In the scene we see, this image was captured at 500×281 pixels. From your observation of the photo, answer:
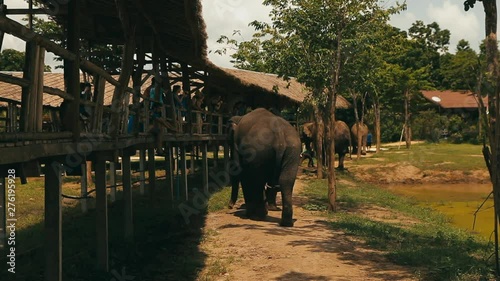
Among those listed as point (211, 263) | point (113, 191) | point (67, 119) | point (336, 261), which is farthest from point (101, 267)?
point (113, 191)

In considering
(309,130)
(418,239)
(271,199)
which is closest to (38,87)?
(418,239)

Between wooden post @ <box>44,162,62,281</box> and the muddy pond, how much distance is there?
1082 cm

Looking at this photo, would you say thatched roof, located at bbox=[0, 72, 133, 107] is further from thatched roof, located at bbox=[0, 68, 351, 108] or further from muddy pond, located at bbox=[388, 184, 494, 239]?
muddy pond, located at bbox=[388, 184, 494, 239]

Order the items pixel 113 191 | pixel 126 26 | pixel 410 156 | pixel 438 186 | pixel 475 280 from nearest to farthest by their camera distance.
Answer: pixel 475 280, pixel 126 26, pixel 113 191, pixel 438 186, pixel 410 156

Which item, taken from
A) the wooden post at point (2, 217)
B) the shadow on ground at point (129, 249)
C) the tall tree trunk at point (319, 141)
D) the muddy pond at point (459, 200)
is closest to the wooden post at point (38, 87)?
the shadow on ground at point (129, 249)

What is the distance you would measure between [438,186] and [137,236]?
Result: 17634mm

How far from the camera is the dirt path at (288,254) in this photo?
832 centimetres

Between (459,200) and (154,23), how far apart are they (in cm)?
1478

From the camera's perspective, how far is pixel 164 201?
15883 millimetres

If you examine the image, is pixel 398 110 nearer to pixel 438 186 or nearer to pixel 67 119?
pixel 438 186

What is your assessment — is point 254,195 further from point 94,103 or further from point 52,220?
point 52,220

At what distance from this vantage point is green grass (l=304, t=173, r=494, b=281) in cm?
827

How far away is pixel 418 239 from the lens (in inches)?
447

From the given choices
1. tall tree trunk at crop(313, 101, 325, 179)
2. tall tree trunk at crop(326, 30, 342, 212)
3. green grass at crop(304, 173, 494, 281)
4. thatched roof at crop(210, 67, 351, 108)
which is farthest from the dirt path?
tall tree trunk at crop(313, 101, 325, 179)
